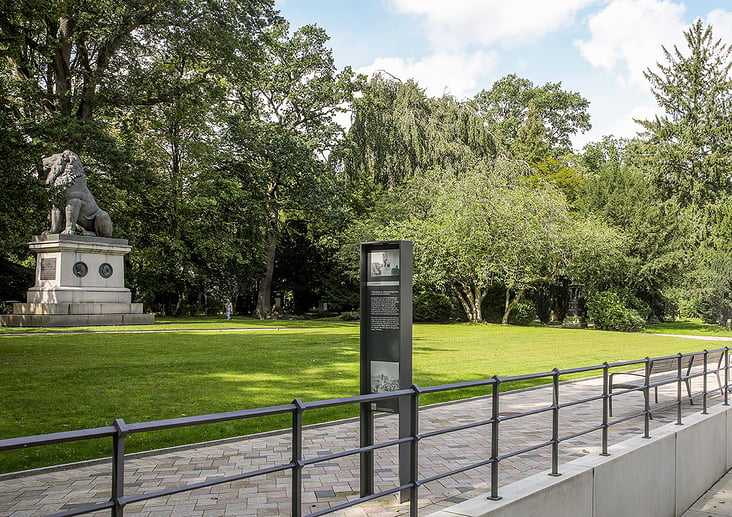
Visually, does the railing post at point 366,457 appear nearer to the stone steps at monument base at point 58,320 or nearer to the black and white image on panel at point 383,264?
the black and white image on panel at point 383,264

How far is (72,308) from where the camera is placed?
21.6m

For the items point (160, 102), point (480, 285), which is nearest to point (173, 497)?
point (160, 102)

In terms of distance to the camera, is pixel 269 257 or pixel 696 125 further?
pixel 696 125

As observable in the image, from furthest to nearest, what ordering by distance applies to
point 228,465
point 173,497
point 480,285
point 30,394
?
point 480,285
point 30,394
point 228,465
point 173,497

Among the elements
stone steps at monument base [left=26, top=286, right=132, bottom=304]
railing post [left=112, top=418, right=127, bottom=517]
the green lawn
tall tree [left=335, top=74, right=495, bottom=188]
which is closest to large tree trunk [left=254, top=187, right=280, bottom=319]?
tall tree [left=335, top=74, right=495, bottom=188]

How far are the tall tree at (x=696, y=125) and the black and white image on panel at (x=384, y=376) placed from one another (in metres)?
45.5

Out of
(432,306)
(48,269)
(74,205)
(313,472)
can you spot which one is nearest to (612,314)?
(432,306)

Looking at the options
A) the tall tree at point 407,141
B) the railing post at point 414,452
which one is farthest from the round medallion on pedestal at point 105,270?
the railing post at point 414,452

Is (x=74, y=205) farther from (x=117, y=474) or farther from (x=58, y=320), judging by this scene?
(x=117, y=474)

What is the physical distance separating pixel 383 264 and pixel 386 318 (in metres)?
0.45

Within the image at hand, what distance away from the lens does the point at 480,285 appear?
103 feet

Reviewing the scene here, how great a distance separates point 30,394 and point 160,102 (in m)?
20.2

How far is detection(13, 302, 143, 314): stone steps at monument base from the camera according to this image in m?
21.3

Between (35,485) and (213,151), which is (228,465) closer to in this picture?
(35,485)
